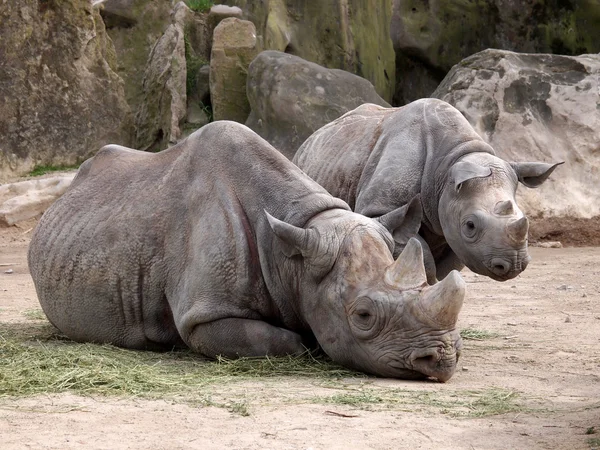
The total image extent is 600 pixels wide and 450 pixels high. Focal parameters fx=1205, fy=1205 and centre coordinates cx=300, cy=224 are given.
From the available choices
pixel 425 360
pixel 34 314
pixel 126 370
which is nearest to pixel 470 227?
pixel 425 360

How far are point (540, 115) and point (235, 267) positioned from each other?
8.26 metres

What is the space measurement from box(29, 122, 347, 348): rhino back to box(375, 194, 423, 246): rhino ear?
1.26ft

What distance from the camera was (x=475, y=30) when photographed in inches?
682

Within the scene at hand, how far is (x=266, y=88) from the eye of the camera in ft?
51.4

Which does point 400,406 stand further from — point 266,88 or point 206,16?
point 206,16

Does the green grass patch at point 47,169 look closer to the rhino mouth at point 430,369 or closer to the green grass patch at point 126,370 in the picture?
the green grass patch at point 126,370

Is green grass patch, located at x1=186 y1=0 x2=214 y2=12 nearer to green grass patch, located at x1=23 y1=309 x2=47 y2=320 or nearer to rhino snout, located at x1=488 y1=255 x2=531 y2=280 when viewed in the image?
green grass patch, located at x1=23 y1=309 x2=47 y2=320

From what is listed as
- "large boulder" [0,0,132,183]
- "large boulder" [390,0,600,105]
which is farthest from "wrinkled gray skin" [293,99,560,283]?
"large boulder" [390,0,600,105]

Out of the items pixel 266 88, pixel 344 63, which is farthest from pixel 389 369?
pixel 344 63

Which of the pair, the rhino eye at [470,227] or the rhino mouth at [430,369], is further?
the rhino eye at [470,227]

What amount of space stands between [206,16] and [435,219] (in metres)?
10.8

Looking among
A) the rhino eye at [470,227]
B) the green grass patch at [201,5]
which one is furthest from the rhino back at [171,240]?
the green grass patch at [201,5]

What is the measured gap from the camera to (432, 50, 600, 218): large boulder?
14.1 metres

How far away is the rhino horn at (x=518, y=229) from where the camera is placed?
7662 mm
